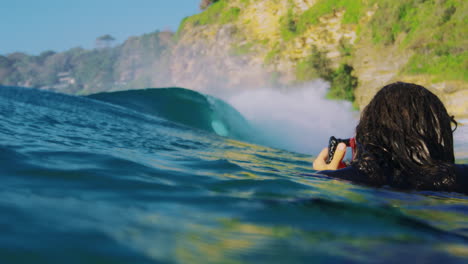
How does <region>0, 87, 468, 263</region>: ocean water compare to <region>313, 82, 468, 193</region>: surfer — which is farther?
<region>313, 82, 468, 193</region>: surfer

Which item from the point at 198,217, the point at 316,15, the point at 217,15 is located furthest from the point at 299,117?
the point at 217,15

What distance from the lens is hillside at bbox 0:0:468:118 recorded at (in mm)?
16312

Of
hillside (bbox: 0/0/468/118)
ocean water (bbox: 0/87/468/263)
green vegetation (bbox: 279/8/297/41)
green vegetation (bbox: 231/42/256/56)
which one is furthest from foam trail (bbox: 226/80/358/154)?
ocean water (bbox: 0/87/468/263)

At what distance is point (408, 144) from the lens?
250 cm

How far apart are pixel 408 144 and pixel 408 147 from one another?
20 millimetres

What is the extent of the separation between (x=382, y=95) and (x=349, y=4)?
21.6 metres

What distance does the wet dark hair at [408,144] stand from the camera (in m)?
2.48

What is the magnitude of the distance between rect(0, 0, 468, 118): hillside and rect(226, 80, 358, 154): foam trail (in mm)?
806

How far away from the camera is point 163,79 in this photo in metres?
48.2

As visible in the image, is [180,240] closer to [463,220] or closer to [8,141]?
[463,220]

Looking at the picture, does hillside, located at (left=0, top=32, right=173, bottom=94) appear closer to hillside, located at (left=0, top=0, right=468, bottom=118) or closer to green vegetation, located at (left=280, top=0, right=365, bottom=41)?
hillside, located at (left=0, top=0, right=468, bottom=118)

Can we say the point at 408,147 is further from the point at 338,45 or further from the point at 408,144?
the point at 338,45

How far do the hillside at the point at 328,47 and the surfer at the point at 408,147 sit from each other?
13.6m

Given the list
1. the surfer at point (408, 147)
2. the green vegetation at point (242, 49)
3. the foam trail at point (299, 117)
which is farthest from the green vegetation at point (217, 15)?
the surfer at point (408, 147)
